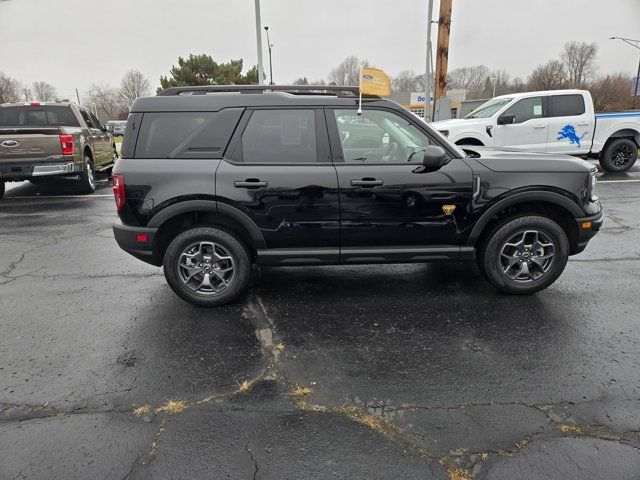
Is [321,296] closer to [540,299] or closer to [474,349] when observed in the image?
[474,349]

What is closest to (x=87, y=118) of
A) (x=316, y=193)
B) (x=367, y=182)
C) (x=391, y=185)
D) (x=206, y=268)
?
(x=206, y=268)

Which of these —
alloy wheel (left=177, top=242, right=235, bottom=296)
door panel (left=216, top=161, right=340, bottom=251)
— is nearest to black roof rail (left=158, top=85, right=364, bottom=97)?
door panel (left=216, top=161, right=340, bottom=251)

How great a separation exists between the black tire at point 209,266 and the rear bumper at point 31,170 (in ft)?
22.7

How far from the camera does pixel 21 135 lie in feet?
29.1

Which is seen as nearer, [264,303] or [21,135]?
[264,303]

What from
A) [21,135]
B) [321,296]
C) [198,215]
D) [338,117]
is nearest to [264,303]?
[321,296]

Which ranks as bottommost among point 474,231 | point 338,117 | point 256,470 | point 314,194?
point 256,470

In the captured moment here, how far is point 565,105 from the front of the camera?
10453 millimetres

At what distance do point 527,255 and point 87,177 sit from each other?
993cm

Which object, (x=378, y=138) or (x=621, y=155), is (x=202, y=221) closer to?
(x=378, y=138)

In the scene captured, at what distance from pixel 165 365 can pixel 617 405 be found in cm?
298

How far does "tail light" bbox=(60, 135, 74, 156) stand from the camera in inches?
357

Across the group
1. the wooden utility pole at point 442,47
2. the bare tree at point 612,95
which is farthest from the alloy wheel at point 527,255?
the bare tree at point 612,95

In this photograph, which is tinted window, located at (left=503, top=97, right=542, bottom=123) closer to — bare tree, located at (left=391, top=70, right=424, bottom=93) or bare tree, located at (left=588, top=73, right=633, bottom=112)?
bare tree, located at (left=588, top=73, right=633, bottom=112)
